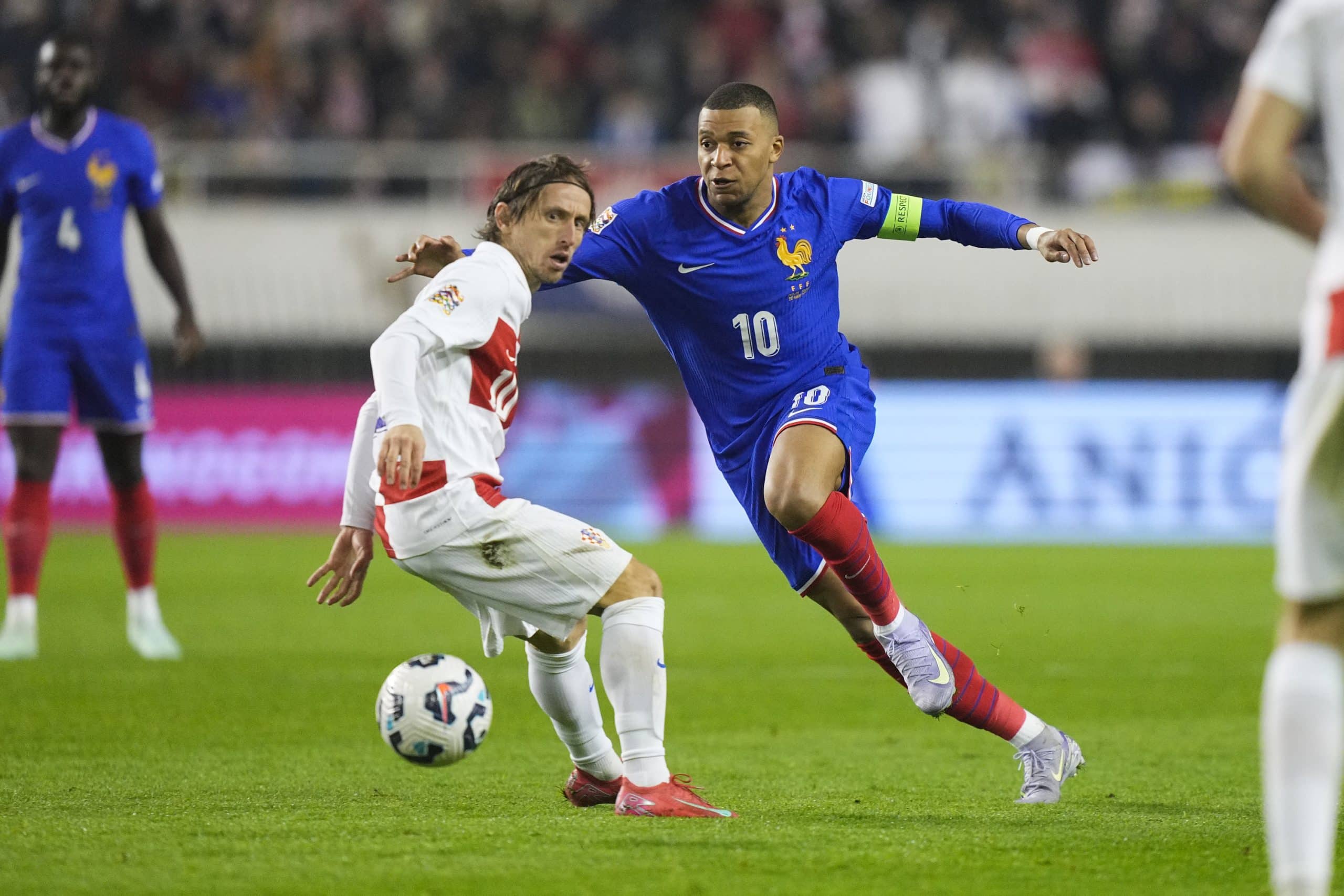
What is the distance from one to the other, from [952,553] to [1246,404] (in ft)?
11.3

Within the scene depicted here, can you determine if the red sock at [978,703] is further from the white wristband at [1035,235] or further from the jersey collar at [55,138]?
the jersey collar at [55,138]

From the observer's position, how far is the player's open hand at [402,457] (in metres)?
3.84

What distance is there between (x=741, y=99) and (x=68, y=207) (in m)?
3.98

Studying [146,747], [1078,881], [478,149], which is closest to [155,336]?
[478,149]

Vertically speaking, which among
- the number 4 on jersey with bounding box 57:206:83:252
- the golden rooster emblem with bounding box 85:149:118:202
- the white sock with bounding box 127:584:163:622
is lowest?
the white sock with bounding box 127:584:163:622

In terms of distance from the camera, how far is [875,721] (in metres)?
6.60

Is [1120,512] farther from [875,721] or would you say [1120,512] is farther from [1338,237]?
[1338,237]

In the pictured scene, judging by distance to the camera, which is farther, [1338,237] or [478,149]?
[478,149]

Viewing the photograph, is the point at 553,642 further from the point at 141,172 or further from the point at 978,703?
the point at 141,172

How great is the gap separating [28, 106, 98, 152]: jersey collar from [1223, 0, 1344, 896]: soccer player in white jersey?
20.4 ft

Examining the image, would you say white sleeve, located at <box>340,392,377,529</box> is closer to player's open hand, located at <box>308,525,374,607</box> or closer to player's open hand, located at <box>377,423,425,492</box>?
player's open hand, located at <box>308,525,374,607</box>

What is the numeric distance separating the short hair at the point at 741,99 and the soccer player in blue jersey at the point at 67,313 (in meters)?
3.58

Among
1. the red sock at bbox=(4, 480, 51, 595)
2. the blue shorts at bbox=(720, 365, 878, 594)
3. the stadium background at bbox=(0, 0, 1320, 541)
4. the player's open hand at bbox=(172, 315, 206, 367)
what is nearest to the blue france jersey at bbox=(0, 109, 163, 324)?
the player's open hand at bbox=(172, 315, 206, 367)

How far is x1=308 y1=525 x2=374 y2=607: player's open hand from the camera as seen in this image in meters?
4.38
